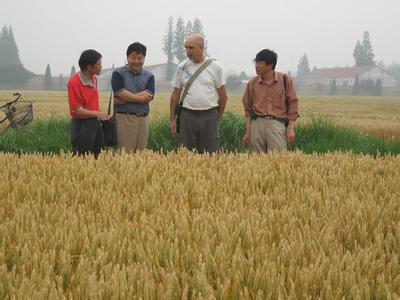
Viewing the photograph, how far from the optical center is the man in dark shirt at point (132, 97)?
5.75 metres

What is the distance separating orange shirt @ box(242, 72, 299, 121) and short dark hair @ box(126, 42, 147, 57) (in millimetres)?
1388

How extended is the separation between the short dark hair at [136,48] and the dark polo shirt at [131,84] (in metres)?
0.25

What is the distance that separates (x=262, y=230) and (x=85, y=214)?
856 mm

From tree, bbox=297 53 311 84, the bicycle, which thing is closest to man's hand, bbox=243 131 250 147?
the bicycle

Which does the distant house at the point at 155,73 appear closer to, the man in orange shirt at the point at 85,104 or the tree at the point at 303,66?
the tree at the point at 303,66

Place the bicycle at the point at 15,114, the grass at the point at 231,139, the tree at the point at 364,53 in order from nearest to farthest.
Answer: the grass at the point at 231,139, the bicycle at the point at 15,114, the tree at the point at 364,53

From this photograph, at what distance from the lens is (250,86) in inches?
240

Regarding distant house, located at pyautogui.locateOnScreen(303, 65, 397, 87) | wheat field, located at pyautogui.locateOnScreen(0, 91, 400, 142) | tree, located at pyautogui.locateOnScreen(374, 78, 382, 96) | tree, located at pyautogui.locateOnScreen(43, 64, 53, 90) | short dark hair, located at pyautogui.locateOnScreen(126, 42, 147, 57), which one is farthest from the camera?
distant house, located at pyautogui.locateOnScreen(303, 65, 397, 87)

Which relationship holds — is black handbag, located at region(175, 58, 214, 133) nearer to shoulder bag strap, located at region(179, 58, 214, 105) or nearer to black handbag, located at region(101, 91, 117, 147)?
shoulder bag strap, located at region(179, 58, 214, 105)

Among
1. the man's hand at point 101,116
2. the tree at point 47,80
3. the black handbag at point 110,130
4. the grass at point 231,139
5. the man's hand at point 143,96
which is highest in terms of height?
the tree at point 47,80

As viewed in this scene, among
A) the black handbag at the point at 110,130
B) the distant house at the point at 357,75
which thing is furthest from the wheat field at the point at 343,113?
the distant house at the point at 357,75

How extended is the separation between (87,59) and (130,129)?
1043 mm

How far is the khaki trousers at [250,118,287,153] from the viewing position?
5977 mm

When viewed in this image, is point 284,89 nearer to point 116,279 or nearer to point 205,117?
point 205,117
